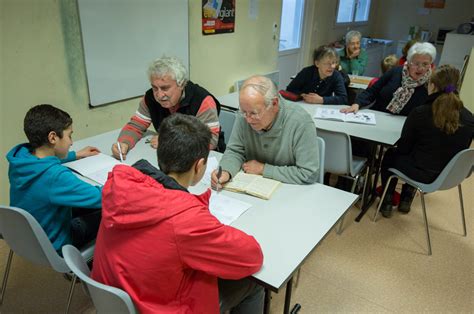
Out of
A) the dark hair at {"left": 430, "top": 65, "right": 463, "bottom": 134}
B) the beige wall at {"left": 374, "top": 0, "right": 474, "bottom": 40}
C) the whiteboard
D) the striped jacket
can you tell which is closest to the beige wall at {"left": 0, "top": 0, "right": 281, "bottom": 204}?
the whiteboard

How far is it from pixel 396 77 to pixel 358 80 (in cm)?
111

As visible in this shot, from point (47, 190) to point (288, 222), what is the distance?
975 millimetres

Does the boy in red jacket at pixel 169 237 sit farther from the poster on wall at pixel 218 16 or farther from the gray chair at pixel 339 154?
the poster on wall at pixel 218 16

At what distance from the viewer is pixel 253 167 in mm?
1779

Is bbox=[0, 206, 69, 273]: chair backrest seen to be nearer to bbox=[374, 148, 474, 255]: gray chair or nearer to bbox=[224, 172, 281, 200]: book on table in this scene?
bbox=[224, 172, 281, 200]: book on table

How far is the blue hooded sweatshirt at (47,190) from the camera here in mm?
1414

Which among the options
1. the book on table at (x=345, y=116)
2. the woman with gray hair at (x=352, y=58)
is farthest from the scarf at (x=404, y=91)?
the woman with gray hair at (x=352, y=58)

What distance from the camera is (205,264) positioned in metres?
1.00

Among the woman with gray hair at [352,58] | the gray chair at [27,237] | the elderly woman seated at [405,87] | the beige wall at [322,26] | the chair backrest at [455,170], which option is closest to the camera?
the gray chair at [27,237]

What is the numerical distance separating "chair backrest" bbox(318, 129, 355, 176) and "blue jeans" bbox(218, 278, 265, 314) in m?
1.17

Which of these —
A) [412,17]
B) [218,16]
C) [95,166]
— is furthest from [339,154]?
[412,17]

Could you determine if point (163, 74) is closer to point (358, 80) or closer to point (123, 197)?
point (123, 197)

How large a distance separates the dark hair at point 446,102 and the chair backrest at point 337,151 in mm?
555

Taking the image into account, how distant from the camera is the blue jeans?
129cm
